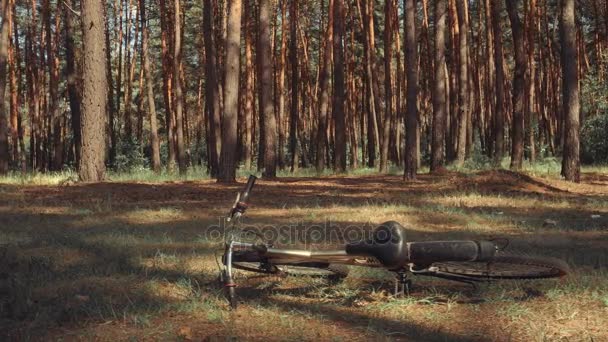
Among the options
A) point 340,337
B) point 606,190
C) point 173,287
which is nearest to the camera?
point 340,337

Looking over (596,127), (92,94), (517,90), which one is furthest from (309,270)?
(596,127)

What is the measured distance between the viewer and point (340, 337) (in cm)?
346

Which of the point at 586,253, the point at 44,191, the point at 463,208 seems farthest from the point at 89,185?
the point at 586,253

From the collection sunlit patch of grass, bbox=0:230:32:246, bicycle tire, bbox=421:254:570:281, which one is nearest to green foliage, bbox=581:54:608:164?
bicycle tire, bbox=421:254:570:281

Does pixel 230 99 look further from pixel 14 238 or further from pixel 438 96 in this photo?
pixel 14 238

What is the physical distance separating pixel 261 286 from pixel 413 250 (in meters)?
1.54

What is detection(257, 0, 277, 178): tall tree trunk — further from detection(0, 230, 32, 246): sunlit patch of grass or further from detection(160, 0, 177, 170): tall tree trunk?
detection(160, 0, 177, 170): tall tree trunk

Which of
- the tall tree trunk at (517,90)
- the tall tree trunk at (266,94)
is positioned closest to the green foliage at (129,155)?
the tall tree trunk at (266,94)

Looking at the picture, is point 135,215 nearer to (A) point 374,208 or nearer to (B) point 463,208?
(A) point 374,208

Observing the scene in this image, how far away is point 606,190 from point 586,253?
8547mm

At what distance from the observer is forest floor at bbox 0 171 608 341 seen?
11.8 ft

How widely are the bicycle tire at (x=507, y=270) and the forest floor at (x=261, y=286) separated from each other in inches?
8.5

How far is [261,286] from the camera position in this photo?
4.68m

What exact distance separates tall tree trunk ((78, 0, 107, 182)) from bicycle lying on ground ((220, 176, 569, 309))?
386 inches
